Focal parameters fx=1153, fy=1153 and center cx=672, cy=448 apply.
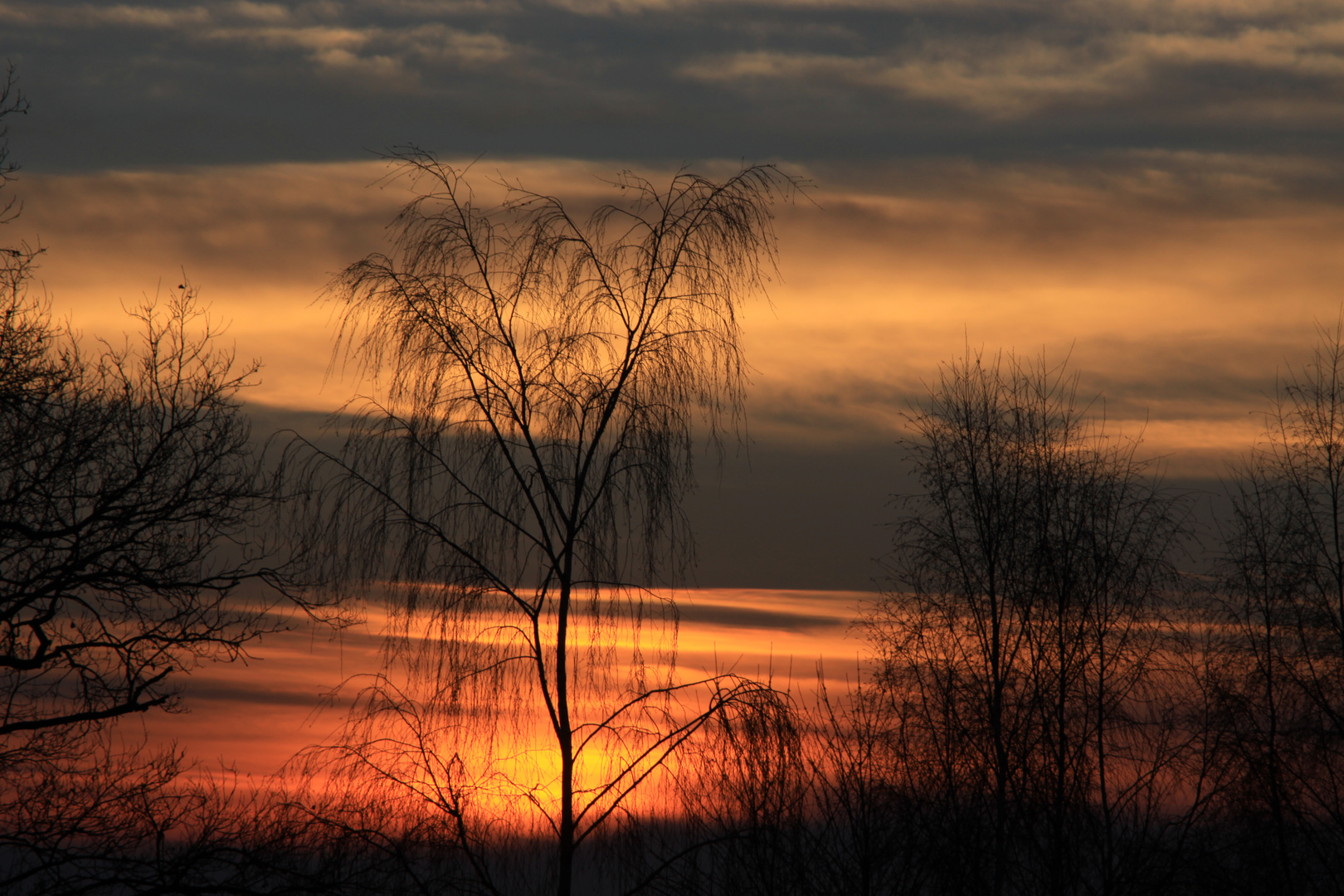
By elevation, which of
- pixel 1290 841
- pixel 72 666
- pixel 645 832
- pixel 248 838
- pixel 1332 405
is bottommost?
pixel 1290 841

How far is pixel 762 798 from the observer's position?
11.3m

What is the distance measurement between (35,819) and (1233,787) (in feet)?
71.2

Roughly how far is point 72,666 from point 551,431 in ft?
25.4

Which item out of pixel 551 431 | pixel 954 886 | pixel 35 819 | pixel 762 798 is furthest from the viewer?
pixel 954 886

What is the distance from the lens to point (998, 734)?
23.5 meters

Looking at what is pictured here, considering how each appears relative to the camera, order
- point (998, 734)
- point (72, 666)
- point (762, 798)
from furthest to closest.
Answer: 1. point (998, 734)
2. point (72, 666)
3. point (762, 798)

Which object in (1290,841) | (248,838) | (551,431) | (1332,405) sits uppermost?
(1332,405)

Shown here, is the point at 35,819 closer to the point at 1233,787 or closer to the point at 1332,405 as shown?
the point at 1233,787

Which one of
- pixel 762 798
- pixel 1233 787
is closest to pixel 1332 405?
pixel 1233 787

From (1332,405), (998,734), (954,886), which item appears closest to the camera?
(954,886)

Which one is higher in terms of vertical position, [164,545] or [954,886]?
[164,545]

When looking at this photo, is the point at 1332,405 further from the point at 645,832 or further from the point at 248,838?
the point at 248,838

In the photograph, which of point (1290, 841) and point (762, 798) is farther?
point (1290, 841)

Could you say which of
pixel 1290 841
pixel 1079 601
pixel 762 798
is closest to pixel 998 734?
pixel 1079 601
